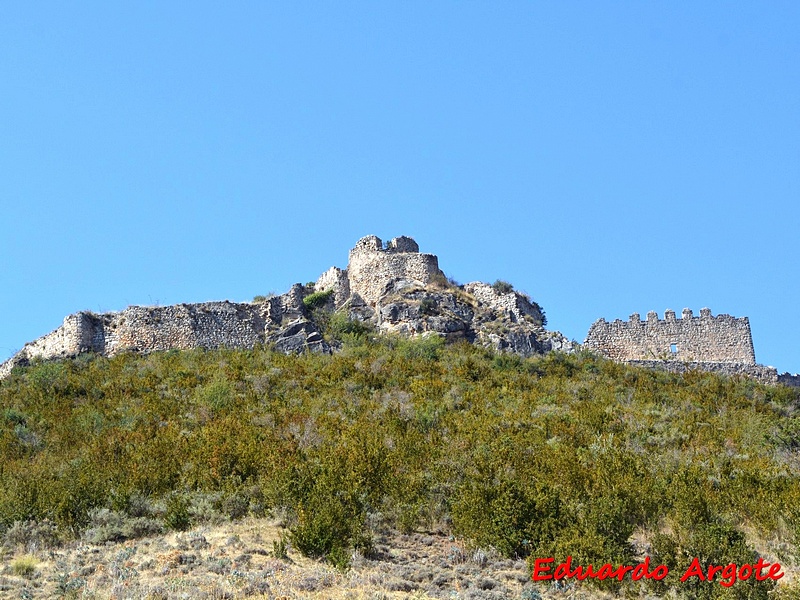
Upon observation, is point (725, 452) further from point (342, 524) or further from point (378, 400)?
point (342, 524)

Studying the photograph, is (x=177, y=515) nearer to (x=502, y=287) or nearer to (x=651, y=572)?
(x=651, y=572)

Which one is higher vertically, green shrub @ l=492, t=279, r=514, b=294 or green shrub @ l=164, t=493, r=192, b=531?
green shrub @ l=492, t=279, r=514, b=294

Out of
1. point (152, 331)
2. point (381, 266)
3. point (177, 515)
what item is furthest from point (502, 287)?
point (177, 515)

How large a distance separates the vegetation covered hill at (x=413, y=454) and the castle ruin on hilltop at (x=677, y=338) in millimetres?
5209

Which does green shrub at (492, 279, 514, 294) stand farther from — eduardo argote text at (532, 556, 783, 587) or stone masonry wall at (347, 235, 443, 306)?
eduardo argote text at (532, 556, 783, 587)

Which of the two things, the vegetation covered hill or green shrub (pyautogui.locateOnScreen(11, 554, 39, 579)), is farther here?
the vegetation covered hill

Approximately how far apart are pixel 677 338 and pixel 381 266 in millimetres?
11388

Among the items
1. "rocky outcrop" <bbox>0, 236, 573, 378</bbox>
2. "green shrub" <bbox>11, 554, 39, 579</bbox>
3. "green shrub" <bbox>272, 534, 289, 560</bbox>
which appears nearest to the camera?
"green shrub" <bbox>11, 554, 39, 579</bbox>

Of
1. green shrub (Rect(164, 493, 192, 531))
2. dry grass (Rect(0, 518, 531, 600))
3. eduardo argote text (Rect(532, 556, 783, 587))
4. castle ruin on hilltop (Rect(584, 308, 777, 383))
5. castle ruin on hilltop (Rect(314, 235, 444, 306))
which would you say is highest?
castle ruin on hilltop (Rect(314, 235, 444, 306))

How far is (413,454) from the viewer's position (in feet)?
58.4

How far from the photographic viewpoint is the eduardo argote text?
11516 millimetres

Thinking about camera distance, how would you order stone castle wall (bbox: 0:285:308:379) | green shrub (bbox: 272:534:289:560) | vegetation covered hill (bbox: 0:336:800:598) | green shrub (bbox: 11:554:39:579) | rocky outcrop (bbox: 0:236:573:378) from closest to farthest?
1. green shrub (bbox: 11:554:39:579)
2. green shrub (bbox: 272:534:289:560)
3. vegetation covered hill (bbox: 0:336:800:598)
4. stone castle wall (bbox: 0:285:308:379)
5. rocky outcrop (bbox: 0:236:573:378)

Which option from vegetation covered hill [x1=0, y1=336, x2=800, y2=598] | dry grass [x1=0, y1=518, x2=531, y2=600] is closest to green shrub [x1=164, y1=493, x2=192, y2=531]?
vegetation covered hill [x1=0, y1=336, x2=800, y2=598]

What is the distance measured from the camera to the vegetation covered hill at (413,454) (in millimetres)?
13562
